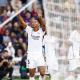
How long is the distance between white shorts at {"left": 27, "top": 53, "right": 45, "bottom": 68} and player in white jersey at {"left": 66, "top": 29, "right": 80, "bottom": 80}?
1.12 feet

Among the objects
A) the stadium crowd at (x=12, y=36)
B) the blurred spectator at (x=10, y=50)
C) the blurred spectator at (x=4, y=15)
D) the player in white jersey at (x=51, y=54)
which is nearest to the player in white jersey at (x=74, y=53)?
the player in white jersey at (x=51, y=54)

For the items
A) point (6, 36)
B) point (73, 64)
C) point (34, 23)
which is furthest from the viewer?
point (73, 64)

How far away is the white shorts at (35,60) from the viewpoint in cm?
480

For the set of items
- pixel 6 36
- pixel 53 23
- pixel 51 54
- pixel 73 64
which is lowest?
pixel 73 64

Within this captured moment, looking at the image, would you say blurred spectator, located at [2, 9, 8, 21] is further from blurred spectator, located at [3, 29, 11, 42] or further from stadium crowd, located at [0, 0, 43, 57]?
blurred spectator, located at [3, 29, 11, 42]

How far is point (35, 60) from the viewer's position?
4.82 m

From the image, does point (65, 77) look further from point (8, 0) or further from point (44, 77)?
point (8, 0)

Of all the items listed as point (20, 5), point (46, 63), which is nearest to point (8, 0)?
point (20, 5)

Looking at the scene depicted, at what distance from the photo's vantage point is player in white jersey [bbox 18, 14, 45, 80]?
4809 mm

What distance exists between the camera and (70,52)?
498 cm

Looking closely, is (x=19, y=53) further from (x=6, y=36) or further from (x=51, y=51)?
(x=51, y=51)

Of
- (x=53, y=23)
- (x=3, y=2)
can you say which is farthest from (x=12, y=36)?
(x=53, y=23)

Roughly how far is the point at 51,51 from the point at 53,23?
0.32m

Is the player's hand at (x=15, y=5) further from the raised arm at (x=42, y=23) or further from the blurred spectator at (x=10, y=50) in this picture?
the blurred spectator at (x=10, y=50)
